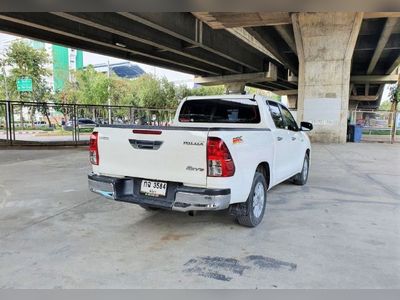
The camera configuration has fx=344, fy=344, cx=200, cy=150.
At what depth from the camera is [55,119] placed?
19922 millimetres

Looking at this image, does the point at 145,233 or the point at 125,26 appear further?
the point at 125,26

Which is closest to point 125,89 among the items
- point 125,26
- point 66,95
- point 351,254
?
point 66,95

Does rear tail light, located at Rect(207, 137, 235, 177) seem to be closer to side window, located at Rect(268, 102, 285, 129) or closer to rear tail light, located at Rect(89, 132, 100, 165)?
rear tail light, located at Rect(89, 132, 100, 165)

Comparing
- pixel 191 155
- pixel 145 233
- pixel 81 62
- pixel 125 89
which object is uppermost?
pixel 81 62

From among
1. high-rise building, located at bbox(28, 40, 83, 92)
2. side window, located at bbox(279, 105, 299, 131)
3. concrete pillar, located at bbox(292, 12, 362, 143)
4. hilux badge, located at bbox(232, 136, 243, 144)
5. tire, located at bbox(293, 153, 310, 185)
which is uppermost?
high-rise building, located at bbox(28, 40, 83, 92)

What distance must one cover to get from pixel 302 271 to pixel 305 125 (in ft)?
13.7

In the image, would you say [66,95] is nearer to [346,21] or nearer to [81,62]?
[346,21]

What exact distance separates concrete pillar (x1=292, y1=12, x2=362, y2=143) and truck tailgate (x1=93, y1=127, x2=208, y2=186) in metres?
14.3

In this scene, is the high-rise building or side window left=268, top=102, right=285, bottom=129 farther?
the high-rise building

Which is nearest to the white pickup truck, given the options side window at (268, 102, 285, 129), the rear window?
the rear window

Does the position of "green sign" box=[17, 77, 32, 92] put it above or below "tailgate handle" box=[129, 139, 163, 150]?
above

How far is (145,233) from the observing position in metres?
4.36

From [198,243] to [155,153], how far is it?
1168 mm

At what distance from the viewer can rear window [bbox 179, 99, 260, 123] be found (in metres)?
5.50
